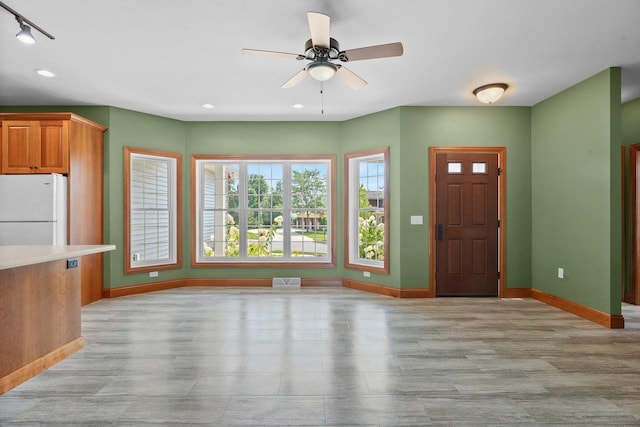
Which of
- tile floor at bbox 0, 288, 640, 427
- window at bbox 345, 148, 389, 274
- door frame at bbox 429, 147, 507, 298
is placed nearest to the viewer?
tile floor at bbox 0, 288, 640, 427

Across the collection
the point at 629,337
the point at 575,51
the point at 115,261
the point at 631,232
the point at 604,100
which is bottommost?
the point at 629,337

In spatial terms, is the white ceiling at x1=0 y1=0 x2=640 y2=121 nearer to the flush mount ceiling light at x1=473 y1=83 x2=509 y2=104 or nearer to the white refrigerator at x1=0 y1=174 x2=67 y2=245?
the flush mount ceiling light at x1=473 y1=83 x2=509 y2=104

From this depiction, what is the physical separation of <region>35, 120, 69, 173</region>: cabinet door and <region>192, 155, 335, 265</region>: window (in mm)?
1965

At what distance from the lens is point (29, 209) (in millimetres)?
4289

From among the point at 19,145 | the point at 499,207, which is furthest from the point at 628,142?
the point at 19,145

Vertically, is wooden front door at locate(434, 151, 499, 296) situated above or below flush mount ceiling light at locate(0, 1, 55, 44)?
below

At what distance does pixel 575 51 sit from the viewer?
3445 millimetres

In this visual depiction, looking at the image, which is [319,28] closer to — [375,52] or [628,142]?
[375,52]

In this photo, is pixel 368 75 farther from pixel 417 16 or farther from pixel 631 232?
pixel 631 232

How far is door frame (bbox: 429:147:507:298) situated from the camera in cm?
521

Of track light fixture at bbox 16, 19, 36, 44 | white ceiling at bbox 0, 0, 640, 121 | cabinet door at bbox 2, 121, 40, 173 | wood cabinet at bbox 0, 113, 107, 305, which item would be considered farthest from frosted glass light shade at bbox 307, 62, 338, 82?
cabinet door at bbox 2, 121, 40, 173

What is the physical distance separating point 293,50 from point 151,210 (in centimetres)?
364

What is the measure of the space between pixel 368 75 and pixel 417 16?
4.03 ft

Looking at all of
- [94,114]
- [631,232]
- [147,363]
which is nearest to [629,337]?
[631,232]
